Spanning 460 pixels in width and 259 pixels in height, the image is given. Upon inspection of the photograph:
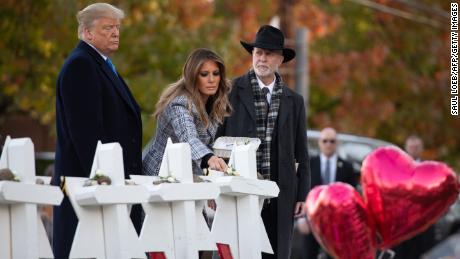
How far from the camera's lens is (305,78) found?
26828mm

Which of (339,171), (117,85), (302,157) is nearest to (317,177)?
(339,171)

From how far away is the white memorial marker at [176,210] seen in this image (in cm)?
734

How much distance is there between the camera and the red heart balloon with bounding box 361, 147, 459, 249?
19.1 feet

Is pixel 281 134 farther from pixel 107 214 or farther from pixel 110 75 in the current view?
pixel 107 214

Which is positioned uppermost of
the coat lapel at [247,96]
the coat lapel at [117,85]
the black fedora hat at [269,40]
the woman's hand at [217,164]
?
the black fedora hat at [269,40]

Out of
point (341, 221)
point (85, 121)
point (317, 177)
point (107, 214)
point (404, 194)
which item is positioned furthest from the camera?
point (317, 177)

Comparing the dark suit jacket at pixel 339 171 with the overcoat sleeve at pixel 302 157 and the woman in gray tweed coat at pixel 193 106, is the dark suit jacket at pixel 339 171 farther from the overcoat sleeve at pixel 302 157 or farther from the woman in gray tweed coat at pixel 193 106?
the woman in gray tweed coat at pixel 193 106

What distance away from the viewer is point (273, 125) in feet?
30.3

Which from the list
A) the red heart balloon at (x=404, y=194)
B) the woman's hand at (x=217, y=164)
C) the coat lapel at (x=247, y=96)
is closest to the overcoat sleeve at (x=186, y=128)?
the woman's hand at (x=217, y=164)

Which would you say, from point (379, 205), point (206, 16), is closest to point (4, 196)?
point (379, 205)

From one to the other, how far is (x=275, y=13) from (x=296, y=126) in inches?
822

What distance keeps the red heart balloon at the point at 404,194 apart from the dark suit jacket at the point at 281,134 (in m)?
3.19

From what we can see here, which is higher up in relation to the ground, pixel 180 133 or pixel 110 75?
pixel 110 75

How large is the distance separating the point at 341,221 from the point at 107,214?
6.09 ft
